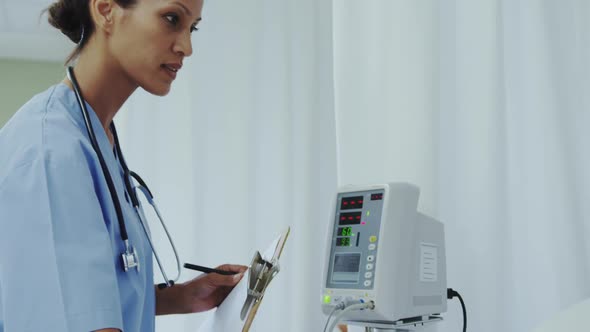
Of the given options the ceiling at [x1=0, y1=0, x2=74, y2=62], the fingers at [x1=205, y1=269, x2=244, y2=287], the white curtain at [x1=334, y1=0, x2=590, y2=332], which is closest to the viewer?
the fingers at [x1=205, y1=269, x2=244, y2=287]

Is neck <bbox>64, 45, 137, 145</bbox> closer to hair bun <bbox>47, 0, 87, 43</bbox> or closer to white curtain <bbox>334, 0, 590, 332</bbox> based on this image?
hair bun <bbox>47, 0, 87, 43</bbox>

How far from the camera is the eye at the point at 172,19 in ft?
3.38

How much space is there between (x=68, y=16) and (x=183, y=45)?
0.20 metres

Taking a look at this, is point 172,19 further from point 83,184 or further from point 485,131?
point 485,131

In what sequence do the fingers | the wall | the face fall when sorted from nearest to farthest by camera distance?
the face → the fingers → the wall

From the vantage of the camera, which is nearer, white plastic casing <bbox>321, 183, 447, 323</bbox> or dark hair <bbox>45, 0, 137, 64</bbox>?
dark hair <bbox>45, 0, 137, 64</bbox>

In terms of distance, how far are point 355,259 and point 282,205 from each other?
2.36ft

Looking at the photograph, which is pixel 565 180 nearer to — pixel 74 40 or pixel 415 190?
pixel 415 190

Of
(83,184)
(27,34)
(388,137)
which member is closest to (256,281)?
(83,184)

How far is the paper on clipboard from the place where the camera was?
3.40 feet

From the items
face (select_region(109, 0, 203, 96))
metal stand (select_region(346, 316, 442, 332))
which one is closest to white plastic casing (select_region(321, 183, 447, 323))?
metal stand (select_region(346, 316, 442, 332))

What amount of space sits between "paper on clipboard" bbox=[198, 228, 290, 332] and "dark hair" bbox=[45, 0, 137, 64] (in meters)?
0.47

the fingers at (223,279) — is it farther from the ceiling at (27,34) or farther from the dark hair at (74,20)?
the ceiling at (27,34)

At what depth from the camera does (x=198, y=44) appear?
209 cm
